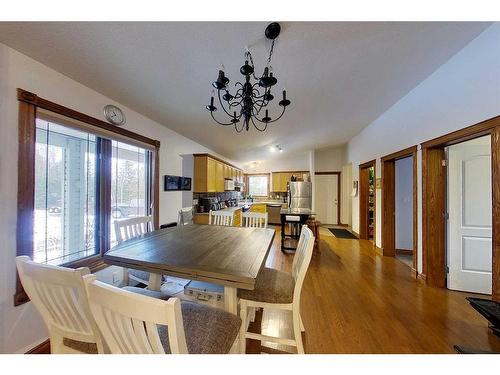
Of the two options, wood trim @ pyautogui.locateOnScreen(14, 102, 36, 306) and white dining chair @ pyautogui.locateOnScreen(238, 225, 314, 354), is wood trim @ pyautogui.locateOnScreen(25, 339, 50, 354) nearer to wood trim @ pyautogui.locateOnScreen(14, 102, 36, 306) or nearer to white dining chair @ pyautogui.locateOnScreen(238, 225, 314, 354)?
wood trim @ pyautogui.locateOnScreen(14, 102, 36, 306)

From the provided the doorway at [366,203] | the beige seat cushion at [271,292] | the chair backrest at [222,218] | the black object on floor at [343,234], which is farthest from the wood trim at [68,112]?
the black object on floor at [343,234]

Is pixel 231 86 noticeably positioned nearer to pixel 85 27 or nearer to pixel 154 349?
pixel 85 27

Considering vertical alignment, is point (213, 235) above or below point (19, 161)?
below

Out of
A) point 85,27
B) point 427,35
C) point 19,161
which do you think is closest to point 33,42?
point 85,27

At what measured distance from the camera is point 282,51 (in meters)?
1.64

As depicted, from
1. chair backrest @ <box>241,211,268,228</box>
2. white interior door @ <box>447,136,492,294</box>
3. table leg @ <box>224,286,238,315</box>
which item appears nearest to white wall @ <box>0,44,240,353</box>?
table leg @ <box>224,286,238,315</box>

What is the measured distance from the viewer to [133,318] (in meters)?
0.63

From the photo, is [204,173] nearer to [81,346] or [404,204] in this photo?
[81,346]

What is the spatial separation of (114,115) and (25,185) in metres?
1.09

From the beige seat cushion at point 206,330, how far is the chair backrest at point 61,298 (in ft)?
1.12

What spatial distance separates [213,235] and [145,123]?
6.31ft

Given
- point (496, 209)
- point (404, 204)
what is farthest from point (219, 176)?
point (496, 209)

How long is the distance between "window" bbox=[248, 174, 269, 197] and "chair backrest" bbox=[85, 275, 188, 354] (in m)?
7.56

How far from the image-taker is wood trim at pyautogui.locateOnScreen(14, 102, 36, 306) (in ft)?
→ 4.60
